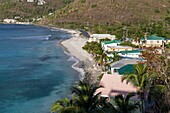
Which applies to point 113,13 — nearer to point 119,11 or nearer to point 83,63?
point 119,11

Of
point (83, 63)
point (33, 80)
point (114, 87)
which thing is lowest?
point (33, 80)

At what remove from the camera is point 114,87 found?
29.6m

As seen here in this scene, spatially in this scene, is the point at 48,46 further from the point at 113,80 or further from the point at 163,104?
the point at 163,104

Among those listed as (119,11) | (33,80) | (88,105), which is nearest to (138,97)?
(88,105)

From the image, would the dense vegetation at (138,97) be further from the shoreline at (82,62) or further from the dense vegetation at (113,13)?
the dense vegetation at (113,13)

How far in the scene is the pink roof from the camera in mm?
28617

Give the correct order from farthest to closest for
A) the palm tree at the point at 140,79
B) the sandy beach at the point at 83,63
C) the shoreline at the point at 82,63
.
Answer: the sandy beach at the point at 83,63, the shoreline at the point at 82,63, the palm tree at the point at 140,79

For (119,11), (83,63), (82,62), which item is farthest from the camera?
(119,11)

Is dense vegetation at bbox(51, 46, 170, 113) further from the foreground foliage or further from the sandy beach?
the sandy beach

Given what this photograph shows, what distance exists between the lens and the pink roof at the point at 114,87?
28.6 metres

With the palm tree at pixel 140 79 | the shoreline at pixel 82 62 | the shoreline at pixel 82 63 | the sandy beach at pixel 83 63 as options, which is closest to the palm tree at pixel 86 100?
the palm tree at pixel 140 79

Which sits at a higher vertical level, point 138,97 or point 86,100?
point 86,100

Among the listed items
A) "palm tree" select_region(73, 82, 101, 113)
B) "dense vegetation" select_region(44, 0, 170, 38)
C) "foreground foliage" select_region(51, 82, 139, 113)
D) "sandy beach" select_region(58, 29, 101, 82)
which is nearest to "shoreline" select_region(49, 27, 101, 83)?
"sandy beach" select_region(58, 29, 101, 82)


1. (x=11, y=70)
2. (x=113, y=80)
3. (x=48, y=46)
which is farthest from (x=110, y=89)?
(x=48, y=46)
